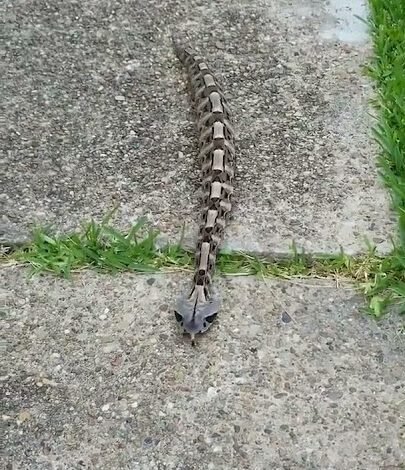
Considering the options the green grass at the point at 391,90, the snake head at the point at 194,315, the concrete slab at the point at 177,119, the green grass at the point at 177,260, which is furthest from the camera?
the green grass at the point at 391,90

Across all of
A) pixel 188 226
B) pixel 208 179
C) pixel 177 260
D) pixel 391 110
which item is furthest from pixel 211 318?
pixel 391 110

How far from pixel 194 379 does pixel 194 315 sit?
11.4 inches

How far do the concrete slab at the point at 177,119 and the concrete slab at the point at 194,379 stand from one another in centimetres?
43

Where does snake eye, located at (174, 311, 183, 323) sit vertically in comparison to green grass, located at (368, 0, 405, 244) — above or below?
below

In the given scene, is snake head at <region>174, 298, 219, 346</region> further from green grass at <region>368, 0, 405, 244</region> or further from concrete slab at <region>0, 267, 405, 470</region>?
green grass at <region>368, 0, 405, 244</region>

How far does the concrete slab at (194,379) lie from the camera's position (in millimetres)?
3643

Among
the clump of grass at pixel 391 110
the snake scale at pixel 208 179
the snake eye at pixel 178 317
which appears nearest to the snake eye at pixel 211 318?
the snake scale at pixel 208 179

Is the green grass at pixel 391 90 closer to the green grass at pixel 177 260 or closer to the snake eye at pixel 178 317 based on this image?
the green grass at pixel 177 260

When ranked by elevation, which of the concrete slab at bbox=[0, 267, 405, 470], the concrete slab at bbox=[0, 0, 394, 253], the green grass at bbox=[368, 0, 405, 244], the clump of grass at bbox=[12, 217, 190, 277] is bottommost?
the concrete slab at bbox=[0, 267, 405, 470]

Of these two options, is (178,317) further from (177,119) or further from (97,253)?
(177,119)

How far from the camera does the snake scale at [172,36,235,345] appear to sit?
4.05m

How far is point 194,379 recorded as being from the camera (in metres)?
3.89

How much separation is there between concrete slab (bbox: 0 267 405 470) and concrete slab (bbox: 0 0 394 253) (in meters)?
0.43

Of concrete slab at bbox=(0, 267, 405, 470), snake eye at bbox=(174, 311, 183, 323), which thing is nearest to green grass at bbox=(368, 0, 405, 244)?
concrete slab at bbox=(0, 267, 405, 470)
